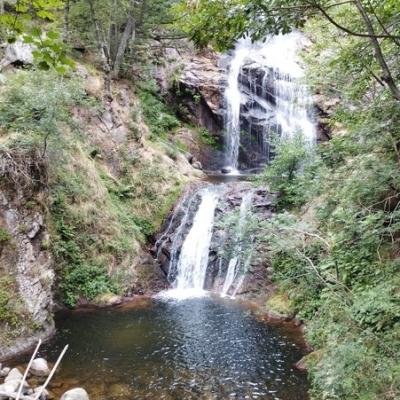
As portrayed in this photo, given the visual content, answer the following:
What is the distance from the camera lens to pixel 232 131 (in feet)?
63.7

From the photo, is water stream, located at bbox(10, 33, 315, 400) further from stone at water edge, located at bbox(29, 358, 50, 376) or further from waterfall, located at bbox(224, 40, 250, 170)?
waterfall, located at bbox(224, 40, 250, 170)

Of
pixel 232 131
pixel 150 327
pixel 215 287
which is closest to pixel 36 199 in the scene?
pixel 150 327

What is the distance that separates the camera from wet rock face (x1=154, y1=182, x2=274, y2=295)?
11867 millimetres

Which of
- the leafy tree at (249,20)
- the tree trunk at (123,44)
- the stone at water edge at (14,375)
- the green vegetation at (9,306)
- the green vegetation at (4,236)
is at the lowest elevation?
the stone at water edge at (14,375)

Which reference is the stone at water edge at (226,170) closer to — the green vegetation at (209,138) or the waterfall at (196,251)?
the green vegetation at (209,138)

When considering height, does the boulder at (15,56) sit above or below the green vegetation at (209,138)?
above

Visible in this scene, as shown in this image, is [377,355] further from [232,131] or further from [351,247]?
[232,131]

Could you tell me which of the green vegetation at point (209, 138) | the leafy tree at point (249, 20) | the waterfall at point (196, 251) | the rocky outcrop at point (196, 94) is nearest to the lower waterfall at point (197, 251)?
the waterfall at point (196, 251)

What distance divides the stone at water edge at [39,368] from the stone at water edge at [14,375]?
1.00ft

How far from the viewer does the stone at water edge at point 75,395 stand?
574 centimetres

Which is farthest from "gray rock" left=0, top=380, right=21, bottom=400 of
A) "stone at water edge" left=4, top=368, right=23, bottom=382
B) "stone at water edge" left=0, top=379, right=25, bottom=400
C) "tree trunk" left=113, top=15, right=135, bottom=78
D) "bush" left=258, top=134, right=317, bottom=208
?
"tree trunk" left=113, top=15, right=135, bottom=78

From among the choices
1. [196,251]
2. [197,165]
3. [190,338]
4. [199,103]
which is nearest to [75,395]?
[190,338]

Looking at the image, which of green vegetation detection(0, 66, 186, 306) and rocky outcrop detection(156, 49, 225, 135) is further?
rocky outcrop detection(156, 49, 225, 135)

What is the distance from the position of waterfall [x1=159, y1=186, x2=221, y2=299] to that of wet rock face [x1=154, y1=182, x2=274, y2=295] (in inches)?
3.6
